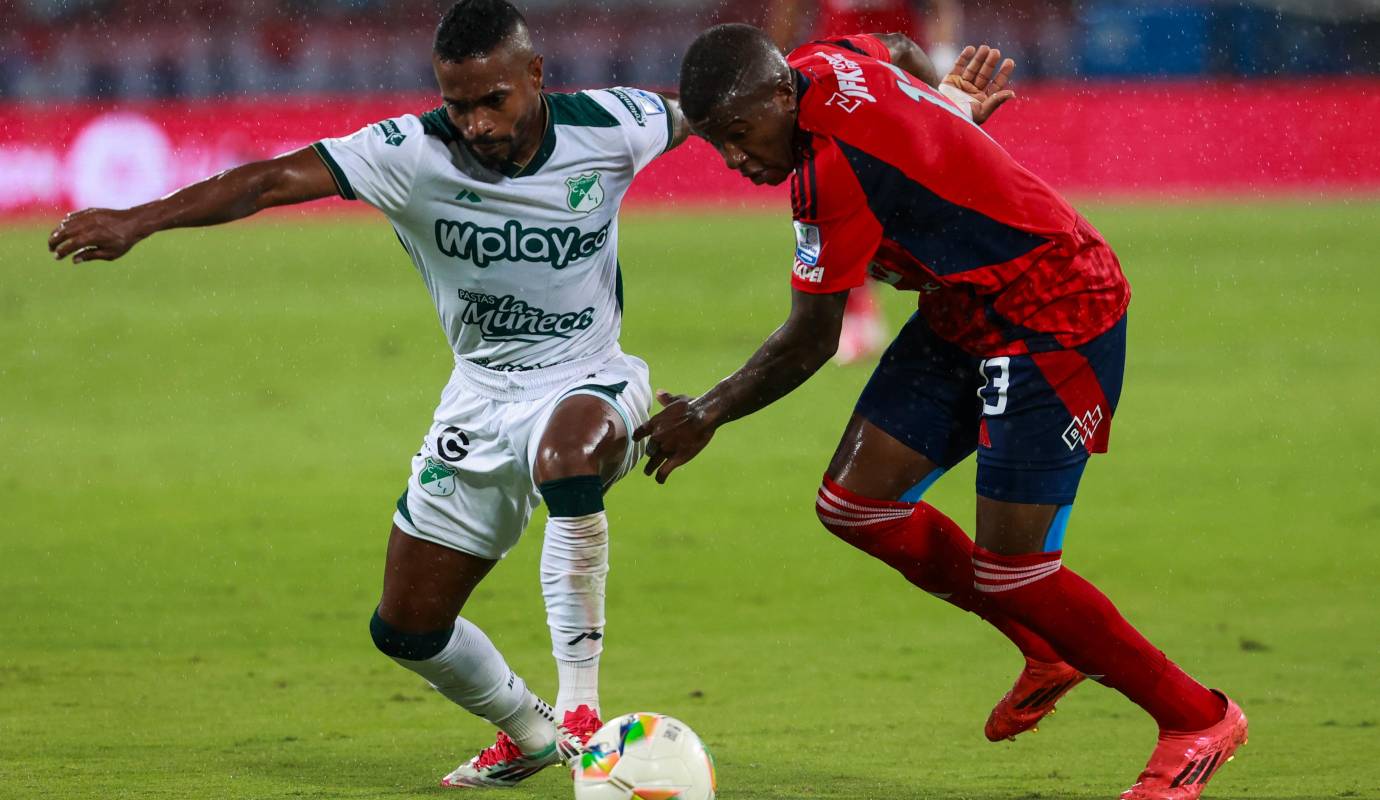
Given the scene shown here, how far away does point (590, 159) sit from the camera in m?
5.23

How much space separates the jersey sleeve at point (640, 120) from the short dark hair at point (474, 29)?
500 millimetres

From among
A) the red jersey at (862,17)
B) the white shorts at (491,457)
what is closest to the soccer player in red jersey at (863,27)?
the red jersey at (862,17)

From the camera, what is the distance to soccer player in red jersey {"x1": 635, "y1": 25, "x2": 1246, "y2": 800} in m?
4.51

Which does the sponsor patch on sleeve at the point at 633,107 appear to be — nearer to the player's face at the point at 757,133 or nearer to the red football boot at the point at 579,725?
the player's face at the point at 757,133

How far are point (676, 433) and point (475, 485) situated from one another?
2.51 ft

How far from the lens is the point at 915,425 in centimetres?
512

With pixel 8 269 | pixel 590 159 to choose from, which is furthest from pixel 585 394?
pixel 8 269

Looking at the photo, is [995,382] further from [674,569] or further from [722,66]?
[674,569]

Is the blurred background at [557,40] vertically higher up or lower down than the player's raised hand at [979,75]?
lower down

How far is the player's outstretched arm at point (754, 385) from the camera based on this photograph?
15.3ft

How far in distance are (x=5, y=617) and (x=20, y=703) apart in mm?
1361

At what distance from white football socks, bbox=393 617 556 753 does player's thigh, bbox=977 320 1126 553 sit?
1507 mm

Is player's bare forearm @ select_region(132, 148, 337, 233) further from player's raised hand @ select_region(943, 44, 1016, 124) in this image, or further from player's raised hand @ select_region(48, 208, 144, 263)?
player's raised hand @ select_region(943, 44, 1016, 124)

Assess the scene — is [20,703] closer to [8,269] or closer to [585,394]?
[585,394]
